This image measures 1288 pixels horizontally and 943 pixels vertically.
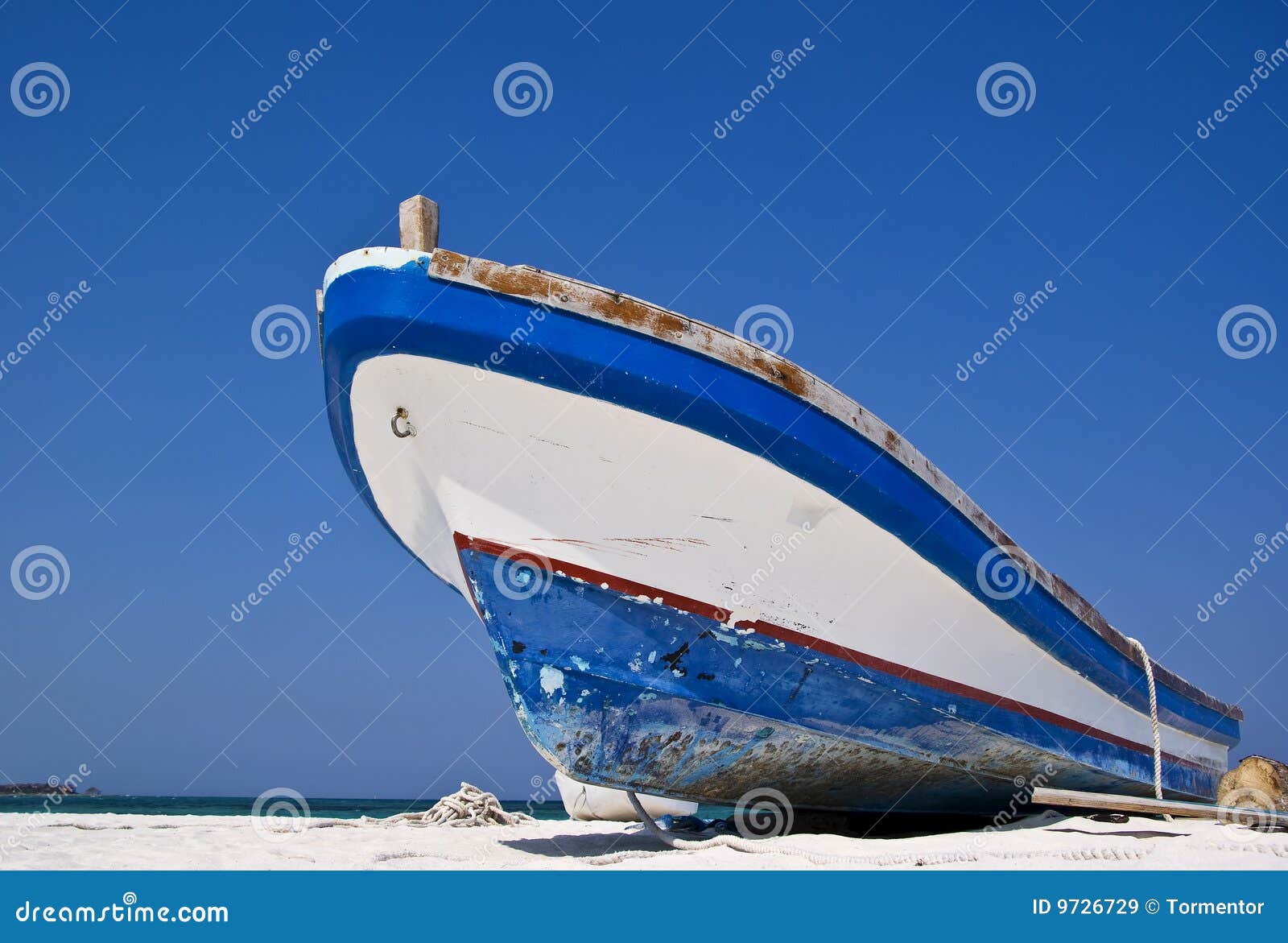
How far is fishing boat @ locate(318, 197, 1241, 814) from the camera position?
4.91 metres

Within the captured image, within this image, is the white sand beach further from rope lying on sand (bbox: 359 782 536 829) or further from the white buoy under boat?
the white buoy under boat

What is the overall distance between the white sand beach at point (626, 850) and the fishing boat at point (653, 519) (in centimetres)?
62

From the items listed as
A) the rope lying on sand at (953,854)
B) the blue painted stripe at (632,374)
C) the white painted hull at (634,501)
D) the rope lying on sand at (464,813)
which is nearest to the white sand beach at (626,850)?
the rope lying on sand at (953,854)

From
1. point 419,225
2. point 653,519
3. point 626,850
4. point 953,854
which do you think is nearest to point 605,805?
point 626,850

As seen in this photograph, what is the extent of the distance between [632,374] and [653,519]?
749 mm

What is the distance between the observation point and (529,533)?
16.5 ft

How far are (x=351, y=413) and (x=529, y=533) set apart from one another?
1.45 meters

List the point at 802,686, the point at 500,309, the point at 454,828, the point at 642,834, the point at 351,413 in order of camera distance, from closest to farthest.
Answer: the point at 500,309, the point at 802,686, the point at 351,413, the point at 642,834, the point at 454,828

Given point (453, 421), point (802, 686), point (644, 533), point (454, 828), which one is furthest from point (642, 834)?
point (453, 421)

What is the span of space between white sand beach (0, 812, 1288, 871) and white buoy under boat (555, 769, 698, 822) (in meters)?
2.20

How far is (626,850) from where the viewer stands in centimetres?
532

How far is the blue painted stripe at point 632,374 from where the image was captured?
4867 mm

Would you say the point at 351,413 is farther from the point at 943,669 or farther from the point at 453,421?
the point at 943,669

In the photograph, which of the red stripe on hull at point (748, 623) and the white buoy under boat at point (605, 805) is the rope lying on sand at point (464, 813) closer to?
the white buoy under boat at point (605, 805)
